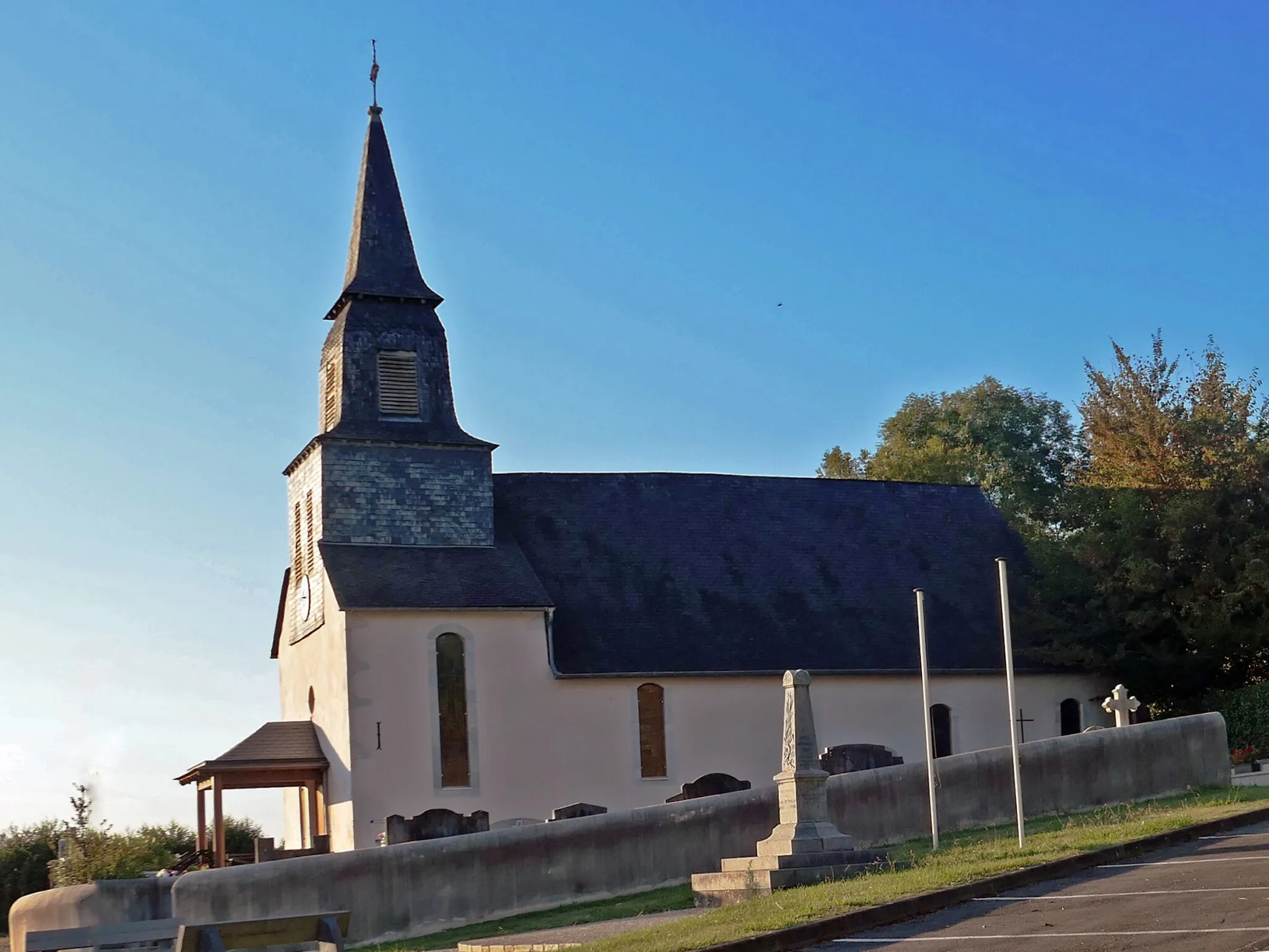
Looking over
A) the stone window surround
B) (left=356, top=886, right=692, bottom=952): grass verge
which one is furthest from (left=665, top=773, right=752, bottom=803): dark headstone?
(left=356, top=886, right=692, bottom=952): grass verge

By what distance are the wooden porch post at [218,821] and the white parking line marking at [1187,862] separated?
18.2m

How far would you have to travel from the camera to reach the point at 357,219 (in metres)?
37.1

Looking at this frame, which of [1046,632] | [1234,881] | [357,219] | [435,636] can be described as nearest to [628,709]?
[435,636]

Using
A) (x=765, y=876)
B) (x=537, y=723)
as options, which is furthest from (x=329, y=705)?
(x=765, y=876)

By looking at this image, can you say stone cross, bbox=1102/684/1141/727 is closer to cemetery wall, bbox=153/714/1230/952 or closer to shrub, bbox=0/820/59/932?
cemetery wall, bbox=153/714/1230/952

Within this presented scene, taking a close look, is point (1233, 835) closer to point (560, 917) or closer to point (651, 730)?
point (560, 917)

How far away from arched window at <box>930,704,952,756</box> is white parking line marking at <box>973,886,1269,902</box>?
20501 millimetres

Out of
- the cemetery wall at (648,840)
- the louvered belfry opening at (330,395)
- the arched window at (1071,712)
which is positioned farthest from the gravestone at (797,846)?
the arched window at (1071,712)

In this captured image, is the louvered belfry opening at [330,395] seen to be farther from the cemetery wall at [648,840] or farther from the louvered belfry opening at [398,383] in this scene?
the cemetery wall at [648,840]

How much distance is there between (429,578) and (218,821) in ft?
21.3

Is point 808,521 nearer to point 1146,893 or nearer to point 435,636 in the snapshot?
point 435,636

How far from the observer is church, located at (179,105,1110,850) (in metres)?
32.2

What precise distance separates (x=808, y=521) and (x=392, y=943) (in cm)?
1988

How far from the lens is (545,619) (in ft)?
110
